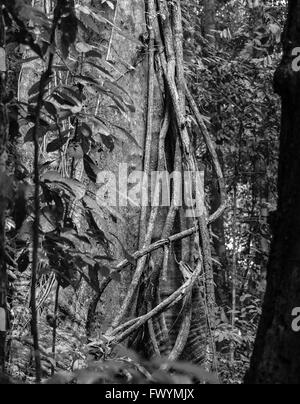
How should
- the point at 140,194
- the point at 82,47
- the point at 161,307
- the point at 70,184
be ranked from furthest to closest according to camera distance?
the point at 140,194, the point at 161,307, the point at 82,47, the point at 70,184

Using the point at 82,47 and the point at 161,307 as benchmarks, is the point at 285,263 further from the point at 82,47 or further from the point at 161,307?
the point at 161,307

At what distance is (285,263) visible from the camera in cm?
151

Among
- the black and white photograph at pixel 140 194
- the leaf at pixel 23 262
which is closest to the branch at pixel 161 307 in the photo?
the black and white photograph at pixel 140 194

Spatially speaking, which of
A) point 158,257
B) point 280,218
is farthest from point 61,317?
point 280,218

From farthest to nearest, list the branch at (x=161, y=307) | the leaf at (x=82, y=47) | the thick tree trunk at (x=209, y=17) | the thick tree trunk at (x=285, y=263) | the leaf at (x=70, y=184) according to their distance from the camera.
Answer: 1. the thick tree trunk at (x=209, y=17)
2. the branch at (x=161, y=307)
3. the leaf at (x=82, y=47)
4. the leaf at (x=70, y=184)
5. the thick tree trunk at (x=285, y=263)

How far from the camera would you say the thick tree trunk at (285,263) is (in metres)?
1.47

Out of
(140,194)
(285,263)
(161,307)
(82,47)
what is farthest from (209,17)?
(285,263)

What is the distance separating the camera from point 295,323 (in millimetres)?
1466

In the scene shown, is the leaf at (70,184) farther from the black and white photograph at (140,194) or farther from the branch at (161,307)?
the branch at (161,307)

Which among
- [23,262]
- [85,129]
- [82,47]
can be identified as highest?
[82,47]

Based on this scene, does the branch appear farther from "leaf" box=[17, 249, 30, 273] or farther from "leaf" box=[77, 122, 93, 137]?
"leaf" box=[77, 122, 93, 137]

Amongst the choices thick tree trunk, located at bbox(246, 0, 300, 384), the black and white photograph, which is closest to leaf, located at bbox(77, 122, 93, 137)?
the black and white photograph

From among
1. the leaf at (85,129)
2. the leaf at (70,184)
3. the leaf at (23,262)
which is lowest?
the leaf at (23,262)
